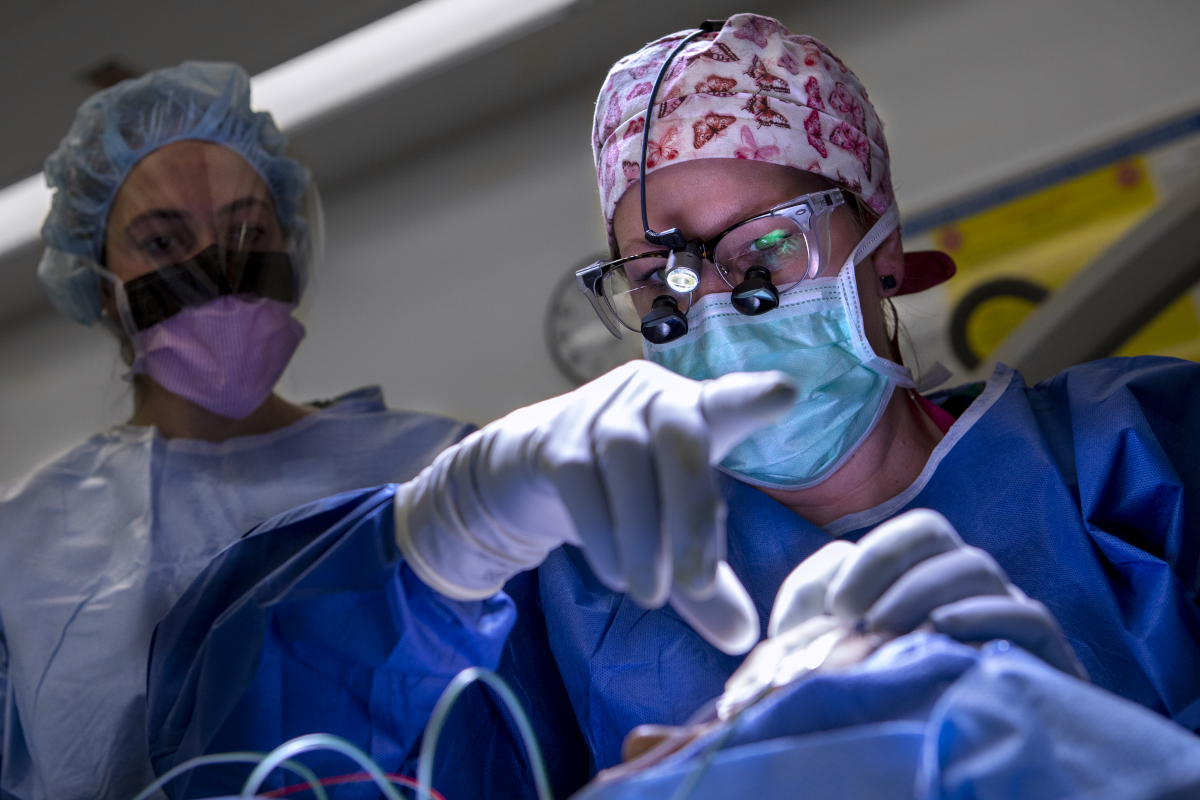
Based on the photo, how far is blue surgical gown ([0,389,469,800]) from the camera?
4.24 feet

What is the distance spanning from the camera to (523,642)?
1.27m

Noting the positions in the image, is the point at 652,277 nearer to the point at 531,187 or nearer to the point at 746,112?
the point at 746,112

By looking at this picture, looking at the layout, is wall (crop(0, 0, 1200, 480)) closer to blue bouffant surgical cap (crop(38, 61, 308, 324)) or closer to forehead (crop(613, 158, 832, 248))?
blue bouffant surgical cap (crop(38, 61, 308, 324))

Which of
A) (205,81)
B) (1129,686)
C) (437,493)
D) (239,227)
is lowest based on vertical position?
(1129,686)

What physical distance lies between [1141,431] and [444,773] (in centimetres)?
92

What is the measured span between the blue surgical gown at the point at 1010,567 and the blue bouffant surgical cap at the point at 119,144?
3.45 ft

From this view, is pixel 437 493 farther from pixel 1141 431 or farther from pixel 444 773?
pixel 1141 431

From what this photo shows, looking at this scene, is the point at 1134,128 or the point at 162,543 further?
the point at 1134,128

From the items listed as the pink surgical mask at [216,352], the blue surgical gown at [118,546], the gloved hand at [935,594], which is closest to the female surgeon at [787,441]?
the gloved hand at [935,594]

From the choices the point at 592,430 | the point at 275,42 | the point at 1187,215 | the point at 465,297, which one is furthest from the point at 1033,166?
the point at 592,430

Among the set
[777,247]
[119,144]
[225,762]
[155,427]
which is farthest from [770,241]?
[119,144]

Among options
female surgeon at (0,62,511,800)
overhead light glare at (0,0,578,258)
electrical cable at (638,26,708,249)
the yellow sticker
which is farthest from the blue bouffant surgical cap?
the yellow sticker

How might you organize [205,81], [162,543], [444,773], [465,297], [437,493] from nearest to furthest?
[437,493]
[444,773]
[162,543]
[205,81]
[465,297]

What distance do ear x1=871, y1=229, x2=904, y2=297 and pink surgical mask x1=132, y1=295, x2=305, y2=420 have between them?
40.2 inches
